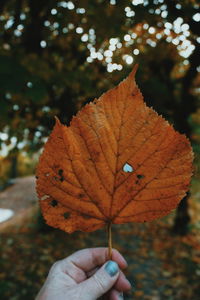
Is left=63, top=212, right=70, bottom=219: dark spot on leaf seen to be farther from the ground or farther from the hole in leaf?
the ground

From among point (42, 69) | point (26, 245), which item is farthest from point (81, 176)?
point (26, 245)

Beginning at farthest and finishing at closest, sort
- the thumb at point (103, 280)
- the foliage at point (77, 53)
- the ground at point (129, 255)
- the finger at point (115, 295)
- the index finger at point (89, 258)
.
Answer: the ground at point (129, 255)
the foliage at point (77, 53)
the index finger at point (89, 258)
the finger at point (115, 295)
the thumb at point (103, 280)

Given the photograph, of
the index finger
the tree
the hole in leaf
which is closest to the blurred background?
the tree

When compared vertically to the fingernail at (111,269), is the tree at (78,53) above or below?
above

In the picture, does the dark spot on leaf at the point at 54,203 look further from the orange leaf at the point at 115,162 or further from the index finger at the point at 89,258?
the index finger at the point at 89,258

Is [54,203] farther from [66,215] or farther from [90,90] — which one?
[90,90]

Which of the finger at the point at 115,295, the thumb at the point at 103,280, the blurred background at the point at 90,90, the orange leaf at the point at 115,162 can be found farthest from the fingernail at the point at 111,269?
the blurred background at the point at 90,90
